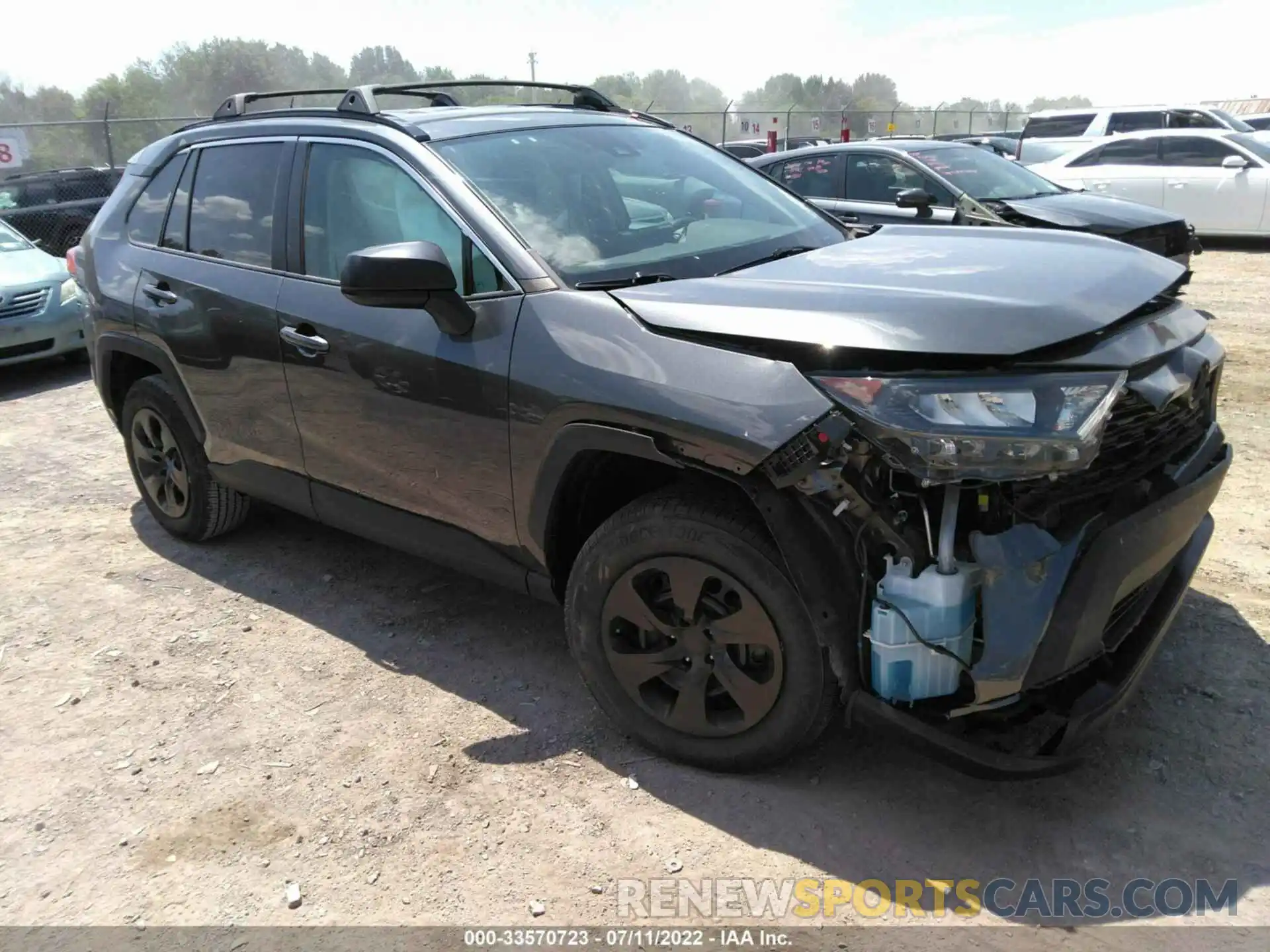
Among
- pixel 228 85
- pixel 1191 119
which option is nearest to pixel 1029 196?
pixel 1191 119

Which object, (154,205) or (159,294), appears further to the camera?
(154,205)

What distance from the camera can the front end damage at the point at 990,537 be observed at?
223 centimetres

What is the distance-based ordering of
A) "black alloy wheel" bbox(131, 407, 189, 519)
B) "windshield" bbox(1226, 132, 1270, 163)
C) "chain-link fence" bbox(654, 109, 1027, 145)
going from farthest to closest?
"chain-link fence" bbox(654, 109, 1027, 145) < "windshield" bbox(1226, 132, 1270, 163) < "black alloy wheel" bbox(131, 407, 189, 519)

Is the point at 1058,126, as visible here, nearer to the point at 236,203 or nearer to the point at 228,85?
the point at 236,203

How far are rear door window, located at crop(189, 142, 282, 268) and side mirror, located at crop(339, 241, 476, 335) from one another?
108cm

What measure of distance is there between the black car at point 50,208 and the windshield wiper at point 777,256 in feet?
39.9

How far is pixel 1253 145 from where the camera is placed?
40.8ft

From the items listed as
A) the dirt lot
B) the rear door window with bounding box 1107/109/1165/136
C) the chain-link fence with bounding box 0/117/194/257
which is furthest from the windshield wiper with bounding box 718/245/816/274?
the rear door window with bounding box 1107/109/1165/136

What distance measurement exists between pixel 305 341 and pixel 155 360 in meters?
1.22

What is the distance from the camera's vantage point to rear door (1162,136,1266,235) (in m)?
12.1

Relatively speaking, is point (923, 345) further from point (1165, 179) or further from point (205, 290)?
point (1165, 179)

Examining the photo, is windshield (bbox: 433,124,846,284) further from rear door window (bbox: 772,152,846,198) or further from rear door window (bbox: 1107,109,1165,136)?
rear door window (bbox: 1107,109,1165,136)

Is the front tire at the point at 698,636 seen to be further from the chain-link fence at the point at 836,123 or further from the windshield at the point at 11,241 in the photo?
the chain-link fence at the point at 836,123

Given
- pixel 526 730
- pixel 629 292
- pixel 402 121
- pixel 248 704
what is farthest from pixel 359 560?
pixel 629 292
